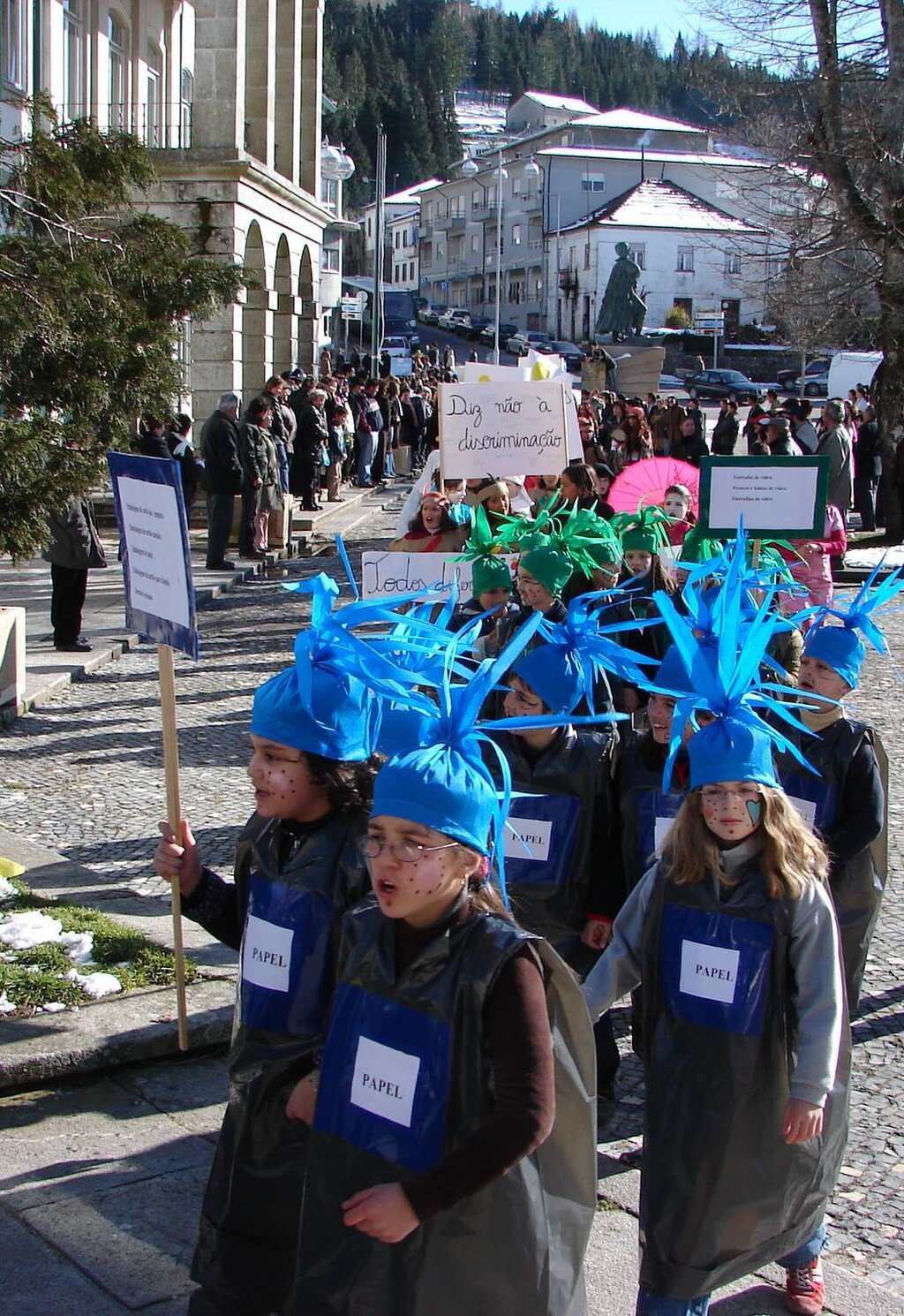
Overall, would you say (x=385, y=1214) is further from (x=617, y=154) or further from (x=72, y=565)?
(x=617, y=154)

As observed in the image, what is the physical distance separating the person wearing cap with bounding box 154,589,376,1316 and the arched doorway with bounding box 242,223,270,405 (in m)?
23.8

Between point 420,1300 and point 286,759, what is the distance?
1146mm

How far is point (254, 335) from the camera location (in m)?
27.1

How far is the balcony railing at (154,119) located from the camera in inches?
933

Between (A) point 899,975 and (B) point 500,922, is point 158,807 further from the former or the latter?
(B) point 500,922

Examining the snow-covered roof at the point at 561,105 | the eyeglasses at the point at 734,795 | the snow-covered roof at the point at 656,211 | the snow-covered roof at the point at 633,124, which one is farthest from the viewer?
the snow-covered roof at the point at 561,105

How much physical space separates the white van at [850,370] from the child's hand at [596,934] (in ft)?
113

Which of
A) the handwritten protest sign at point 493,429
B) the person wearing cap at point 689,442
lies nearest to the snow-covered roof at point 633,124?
the person wearing cap at point 689,442

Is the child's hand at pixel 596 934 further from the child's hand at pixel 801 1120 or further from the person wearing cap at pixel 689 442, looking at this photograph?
the person wearing cap at pixel 689 442

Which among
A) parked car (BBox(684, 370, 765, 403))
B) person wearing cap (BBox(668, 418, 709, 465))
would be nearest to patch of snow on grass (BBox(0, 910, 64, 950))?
person wearing cap (BBox(668, 418, 709, 465))

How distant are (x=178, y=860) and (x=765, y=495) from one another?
4898 millimetres

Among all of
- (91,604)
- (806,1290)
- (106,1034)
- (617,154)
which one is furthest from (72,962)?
(617,154)

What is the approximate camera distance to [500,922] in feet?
8.87

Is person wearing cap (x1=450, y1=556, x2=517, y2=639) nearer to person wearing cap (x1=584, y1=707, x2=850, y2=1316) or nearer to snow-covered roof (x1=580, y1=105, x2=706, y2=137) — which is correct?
person wearing cap (x1=584, y1=707, x2=850, y2=1316)
